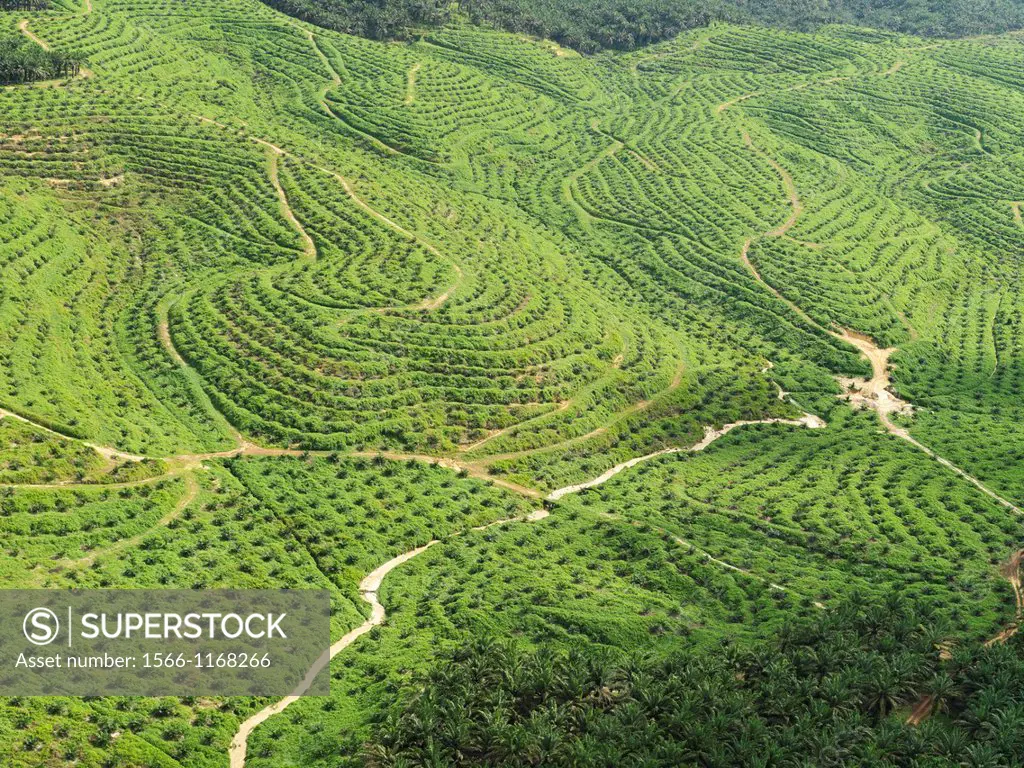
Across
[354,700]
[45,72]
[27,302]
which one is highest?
[45,72]

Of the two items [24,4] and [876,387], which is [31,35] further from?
[876,387]

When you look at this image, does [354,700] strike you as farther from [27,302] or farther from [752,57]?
[752,57]

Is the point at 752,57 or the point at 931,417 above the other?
the point at 752,57

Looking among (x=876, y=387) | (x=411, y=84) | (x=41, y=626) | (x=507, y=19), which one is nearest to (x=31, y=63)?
(x=411, y=84)

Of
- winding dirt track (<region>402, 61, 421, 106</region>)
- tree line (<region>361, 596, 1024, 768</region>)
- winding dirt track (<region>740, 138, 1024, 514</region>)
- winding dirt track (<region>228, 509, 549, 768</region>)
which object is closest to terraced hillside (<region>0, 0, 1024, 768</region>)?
winding dirt track (<region>228, 509, 549, 768</region>)

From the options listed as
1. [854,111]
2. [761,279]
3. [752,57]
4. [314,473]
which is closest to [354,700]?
[314,473]

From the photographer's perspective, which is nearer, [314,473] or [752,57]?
[314,473]

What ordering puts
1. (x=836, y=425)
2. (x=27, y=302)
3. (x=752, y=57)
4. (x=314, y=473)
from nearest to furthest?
(x=314, y=473)
(x=27, y=302)
(x=836, y=425)
(x=752, y=57)

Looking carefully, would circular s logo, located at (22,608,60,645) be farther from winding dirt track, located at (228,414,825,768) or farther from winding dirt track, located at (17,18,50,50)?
winding dirt track, located at (17,18,50,50)
